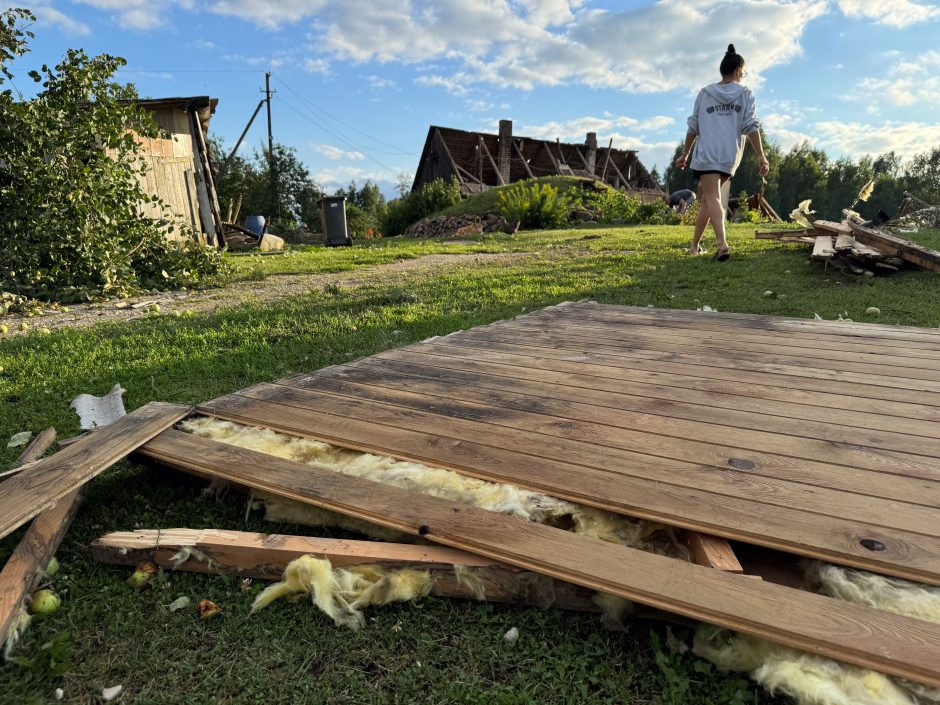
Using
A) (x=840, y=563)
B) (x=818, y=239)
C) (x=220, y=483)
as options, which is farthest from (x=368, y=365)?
(x=818, y=239)

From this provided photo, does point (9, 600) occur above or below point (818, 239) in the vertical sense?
below

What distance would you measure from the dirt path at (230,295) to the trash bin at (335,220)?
244 inches

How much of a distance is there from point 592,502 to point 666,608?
1.10 feet

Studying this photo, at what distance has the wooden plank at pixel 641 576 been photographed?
0.98m

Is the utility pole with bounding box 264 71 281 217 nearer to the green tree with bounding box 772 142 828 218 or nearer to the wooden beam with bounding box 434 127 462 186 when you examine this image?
the wooden beam with bounding box 434 127 462 186

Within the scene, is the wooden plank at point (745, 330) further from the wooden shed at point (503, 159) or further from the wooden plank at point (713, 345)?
the wooden shed at point (503, 159)

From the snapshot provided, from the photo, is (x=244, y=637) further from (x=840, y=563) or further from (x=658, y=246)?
(x=658, y=246)

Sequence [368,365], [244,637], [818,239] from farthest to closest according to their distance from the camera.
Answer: [818,239] < [368,365] < [244,637]

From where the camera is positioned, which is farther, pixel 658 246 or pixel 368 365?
pixel 658 246

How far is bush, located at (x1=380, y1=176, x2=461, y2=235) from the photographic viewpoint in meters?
19.0

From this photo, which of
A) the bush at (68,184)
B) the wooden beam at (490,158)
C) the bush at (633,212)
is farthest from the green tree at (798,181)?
the bush at (68,184)

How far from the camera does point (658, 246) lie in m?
8.09

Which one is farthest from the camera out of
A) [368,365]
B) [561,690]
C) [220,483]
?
[368,365]

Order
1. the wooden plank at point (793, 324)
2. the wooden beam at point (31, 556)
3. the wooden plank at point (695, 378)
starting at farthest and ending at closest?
the wooden plank at point (793, 324) < the wooden plank at point (695, 378) < the wooden beam at point (31, 556)
